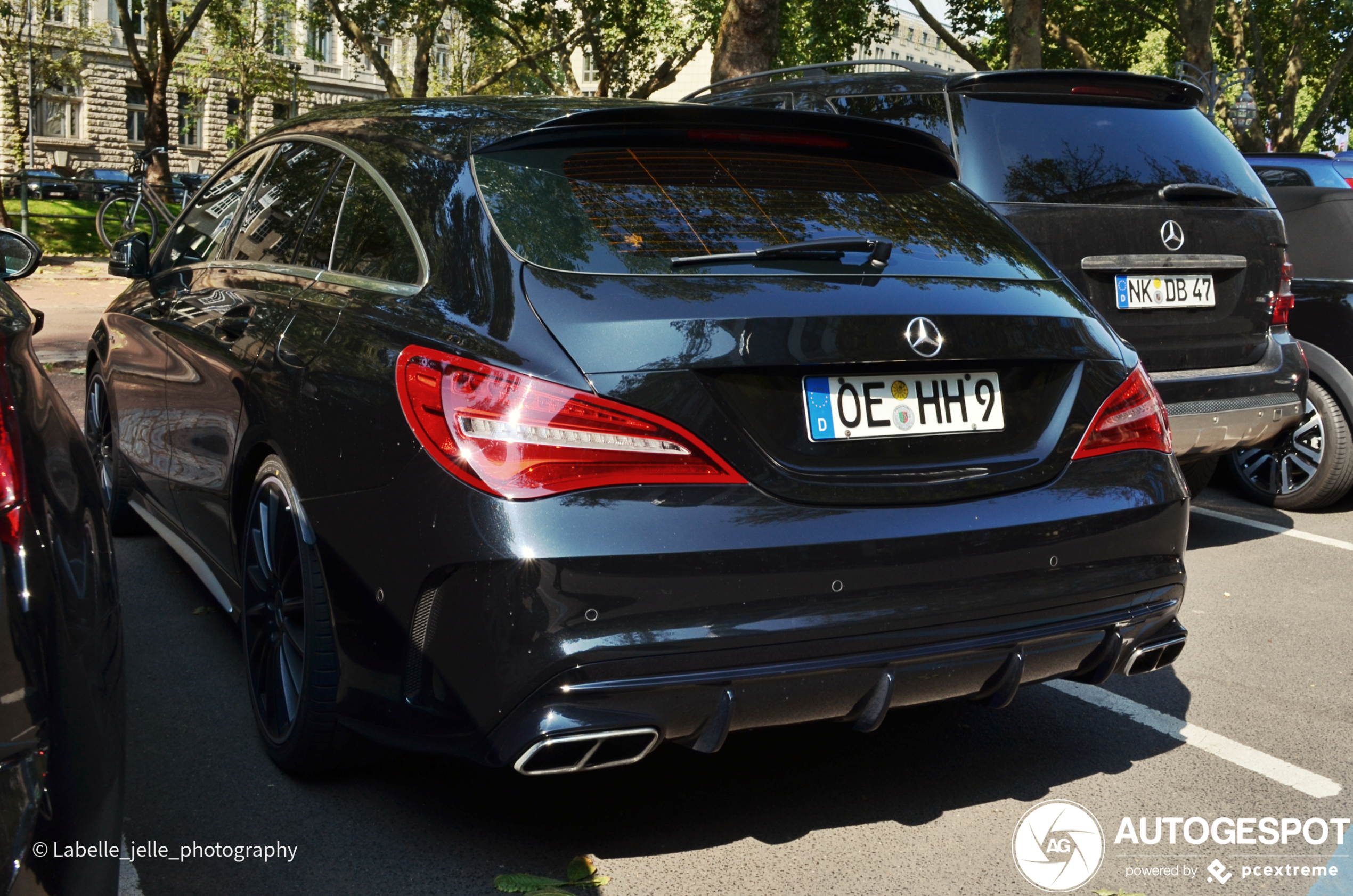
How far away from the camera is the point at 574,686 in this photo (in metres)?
2.47

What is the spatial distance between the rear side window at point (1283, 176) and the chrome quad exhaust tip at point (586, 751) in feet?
25.4

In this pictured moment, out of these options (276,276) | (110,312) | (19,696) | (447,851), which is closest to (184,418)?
(276,276)

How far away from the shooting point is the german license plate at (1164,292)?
5.20 metres

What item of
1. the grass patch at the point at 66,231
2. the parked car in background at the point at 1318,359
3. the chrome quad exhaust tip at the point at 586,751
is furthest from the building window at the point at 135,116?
the chrome quad exhaust tip at the point at 586,751

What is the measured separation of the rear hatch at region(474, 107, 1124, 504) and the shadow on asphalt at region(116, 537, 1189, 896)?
36.8 inches

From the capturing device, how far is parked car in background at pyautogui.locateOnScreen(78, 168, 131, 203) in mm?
43812

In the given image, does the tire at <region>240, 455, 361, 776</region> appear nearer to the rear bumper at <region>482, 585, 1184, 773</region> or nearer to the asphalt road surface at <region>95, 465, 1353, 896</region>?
the asphalt road surface at <region>95, 465, 1353, 896</region>

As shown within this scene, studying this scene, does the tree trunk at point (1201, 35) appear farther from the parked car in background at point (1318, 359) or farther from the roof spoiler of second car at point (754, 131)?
the roof spoiler of second car at point (754, 131)

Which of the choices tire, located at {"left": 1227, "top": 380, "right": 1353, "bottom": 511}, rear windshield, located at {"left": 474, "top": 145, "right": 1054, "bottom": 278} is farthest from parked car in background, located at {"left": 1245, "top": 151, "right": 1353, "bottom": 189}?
rear windshield, located at {"left": 474, "top": 145, "right": 1054, "bottom": 278}

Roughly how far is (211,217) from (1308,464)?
5.49 m

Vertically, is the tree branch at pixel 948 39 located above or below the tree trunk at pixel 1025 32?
above

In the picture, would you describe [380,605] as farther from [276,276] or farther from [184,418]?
[184,418]

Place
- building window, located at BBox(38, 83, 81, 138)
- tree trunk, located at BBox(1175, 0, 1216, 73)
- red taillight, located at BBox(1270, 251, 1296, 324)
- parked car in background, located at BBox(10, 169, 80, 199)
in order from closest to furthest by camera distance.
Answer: red taillight, located at BBox(1270, 251, 1296, 324) < tree trunk, located at BBox(1175, 0, 1216, 73) < parked car in background, located at BBox(10, 169, 80, 199) < building window, located at BBox(38, 83, 81, 138)

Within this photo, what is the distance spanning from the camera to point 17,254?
3.28 meters
